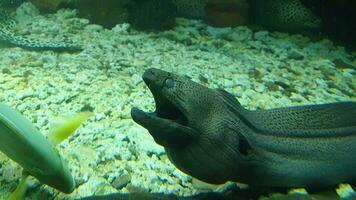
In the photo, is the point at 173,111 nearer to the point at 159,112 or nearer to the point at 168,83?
the point at 159,112

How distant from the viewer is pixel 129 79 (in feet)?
13.1

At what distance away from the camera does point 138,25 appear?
5805 millimetres

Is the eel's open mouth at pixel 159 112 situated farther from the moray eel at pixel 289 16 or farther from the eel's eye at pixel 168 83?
the moray eel at pixel 289 16

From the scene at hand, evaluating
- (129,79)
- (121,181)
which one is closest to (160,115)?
(121,181)

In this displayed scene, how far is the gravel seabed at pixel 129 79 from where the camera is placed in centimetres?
248

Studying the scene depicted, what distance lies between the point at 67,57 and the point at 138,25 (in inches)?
65.6

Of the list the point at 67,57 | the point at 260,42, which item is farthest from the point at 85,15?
the point at 260,42

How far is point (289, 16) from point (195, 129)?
15.2 feet

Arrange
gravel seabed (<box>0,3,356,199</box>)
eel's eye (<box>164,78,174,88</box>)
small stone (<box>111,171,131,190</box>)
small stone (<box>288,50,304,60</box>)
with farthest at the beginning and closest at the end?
small stone (<box>288,50,304,60</box>), gravel seabed (<box>0,3,356,199</box>), small stone (<box>111,171,131,190</box>), eel's eye (<box>164,78,174,88</box>)

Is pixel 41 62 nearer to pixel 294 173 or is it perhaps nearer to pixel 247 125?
pixel 247 125

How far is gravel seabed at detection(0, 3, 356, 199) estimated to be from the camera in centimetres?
248

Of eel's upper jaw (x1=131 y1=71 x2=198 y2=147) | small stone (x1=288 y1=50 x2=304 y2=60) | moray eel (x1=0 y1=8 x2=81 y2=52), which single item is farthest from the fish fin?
small stone (x1=288 y1=50 x2=304 y2=60)

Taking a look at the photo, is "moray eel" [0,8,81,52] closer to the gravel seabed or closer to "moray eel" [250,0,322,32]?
the gravel seabed

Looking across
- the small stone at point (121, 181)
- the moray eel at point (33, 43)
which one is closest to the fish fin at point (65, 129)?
the small stone at point (121, 181)
